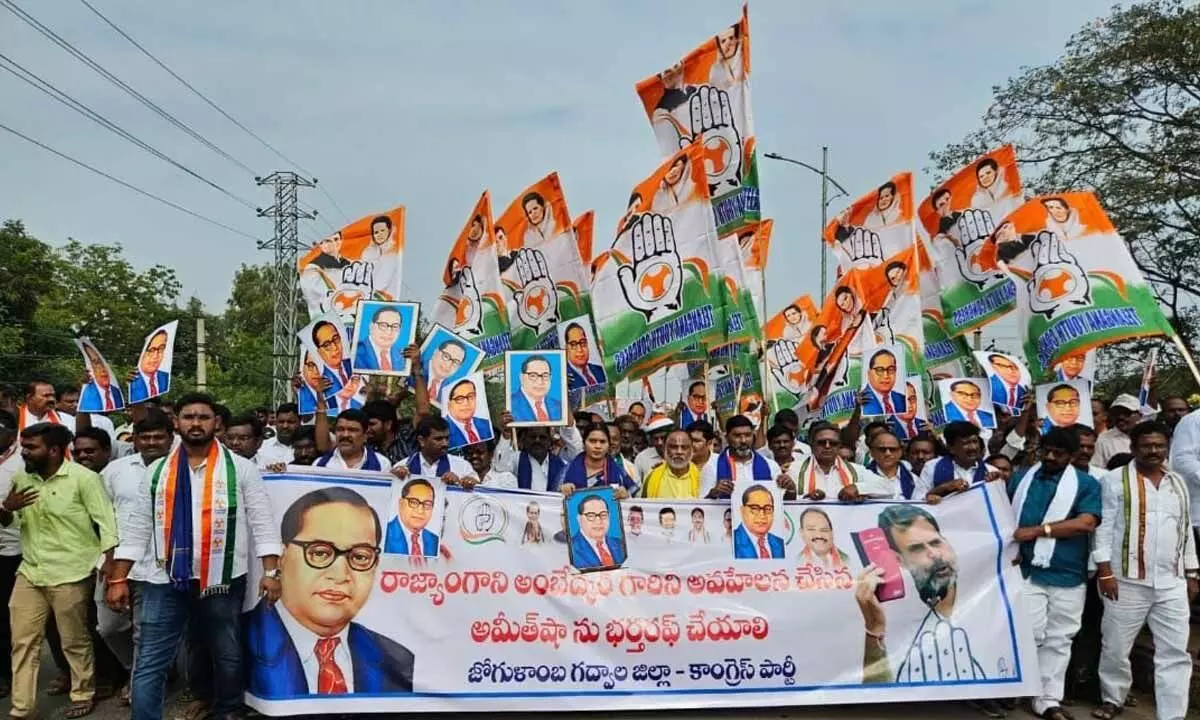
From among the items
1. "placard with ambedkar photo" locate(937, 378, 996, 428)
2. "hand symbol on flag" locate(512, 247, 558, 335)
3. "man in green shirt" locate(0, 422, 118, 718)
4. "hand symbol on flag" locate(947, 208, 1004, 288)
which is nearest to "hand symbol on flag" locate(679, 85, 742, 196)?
"hand symbol on flag" locate(512, 247, 558, 335)

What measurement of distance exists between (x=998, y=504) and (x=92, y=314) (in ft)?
136

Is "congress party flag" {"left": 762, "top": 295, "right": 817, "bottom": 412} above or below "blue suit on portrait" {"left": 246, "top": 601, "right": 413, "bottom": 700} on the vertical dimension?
above

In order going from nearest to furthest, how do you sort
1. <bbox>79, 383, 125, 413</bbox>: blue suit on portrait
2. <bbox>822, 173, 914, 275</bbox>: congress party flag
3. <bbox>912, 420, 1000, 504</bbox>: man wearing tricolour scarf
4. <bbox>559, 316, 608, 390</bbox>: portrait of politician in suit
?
1. <bbox>912, 420, 1000, 504</bbox>: man wearing tricolour scarf
2. <bbox>79, 383, 125, 413</bbox>: blue suit on portrait
3. <bbox>559, 316, 608, 390</bbox>: portrait of politician in suit
4. <bbox>822, 173, 914, 275</bbox>: congress party flag

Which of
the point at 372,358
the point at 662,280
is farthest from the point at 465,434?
the point at 662,280

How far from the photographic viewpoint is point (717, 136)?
9734 mm

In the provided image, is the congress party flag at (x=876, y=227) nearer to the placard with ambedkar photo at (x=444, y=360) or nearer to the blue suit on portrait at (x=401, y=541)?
the placard with ambedkar photo at (x=444, y=360)

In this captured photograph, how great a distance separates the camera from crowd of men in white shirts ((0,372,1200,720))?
4.72 metres

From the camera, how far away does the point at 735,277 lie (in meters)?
8.42

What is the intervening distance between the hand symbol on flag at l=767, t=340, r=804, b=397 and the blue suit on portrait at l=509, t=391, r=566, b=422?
6.96 m

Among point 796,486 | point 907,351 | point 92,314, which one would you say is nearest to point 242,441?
point 796,486

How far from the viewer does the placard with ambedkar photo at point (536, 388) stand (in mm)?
6848

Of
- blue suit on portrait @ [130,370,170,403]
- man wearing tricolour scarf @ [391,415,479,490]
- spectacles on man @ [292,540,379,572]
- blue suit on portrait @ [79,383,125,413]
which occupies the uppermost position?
blue suit on portrait @ [130,370,170,403]

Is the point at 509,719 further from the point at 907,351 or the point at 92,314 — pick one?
the point at 92,314

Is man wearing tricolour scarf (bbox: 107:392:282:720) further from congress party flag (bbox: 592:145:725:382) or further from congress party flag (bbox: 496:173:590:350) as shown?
congress party flag (bbox: 496:173:590:350)
